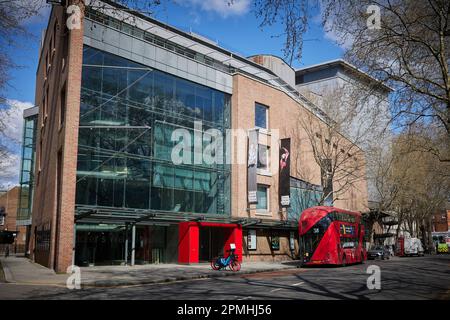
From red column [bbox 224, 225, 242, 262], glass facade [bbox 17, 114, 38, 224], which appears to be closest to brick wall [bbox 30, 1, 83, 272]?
red column [bbox 224, 225, 242, 262]

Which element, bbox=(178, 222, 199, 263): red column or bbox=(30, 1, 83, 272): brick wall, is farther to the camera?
bbox=(178, 222, 199, 263): red column

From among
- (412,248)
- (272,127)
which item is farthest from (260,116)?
(412,248)

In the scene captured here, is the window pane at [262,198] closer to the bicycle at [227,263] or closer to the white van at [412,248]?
the bicycle at [227,263]

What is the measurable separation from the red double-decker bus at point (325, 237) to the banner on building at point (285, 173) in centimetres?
624

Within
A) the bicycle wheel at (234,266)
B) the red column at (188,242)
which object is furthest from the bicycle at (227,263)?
the red column at (188,242)

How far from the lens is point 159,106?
3012 centimetres

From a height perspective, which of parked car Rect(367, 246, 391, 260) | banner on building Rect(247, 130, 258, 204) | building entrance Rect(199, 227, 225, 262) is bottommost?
parked car Rect(367, 246, 391, 260)

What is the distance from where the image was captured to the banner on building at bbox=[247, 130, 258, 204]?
113 ft

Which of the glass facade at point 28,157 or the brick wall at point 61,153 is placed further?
the glass facade at point 28,157

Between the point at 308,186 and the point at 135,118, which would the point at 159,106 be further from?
the point at 308,186

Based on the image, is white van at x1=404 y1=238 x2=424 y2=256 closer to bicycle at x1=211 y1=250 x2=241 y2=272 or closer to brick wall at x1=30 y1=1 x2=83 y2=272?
bicycle at x1=211 y1=250 x2=241 y2=272

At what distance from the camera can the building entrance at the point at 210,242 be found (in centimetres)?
3300

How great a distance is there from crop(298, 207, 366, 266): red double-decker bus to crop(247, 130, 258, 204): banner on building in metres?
5.35
